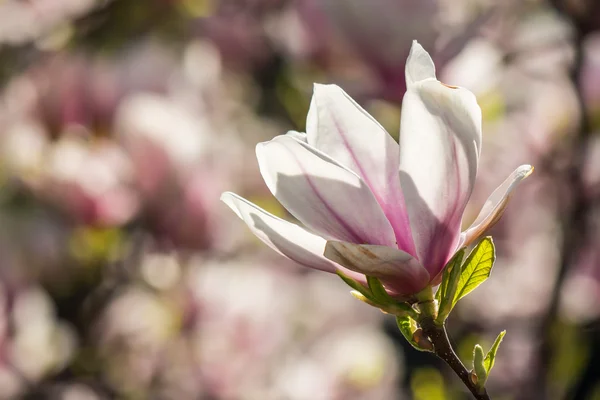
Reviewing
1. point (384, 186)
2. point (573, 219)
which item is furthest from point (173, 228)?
point (384, 186)

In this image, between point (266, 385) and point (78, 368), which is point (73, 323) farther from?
point (266, 385)

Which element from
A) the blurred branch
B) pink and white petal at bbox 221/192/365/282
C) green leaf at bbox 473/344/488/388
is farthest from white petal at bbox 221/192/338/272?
the blurred branch

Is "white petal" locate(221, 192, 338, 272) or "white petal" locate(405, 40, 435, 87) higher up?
"white petal" locate(405, 40, 435, 87)

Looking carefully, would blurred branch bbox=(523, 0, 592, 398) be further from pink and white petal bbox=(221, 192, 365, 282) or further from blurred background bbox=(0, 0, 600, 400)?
pink and white petal bbox=(221, 192, 365, 282)

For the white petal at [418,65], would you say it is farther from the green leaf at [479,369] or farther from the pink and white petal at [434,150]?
the green leaf at [479,369]

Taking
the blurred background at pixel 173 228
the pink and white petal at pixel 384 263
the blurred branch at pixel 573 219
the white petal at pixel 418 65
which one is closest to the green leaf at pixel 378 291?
the pink and white petal at pixel 384 263

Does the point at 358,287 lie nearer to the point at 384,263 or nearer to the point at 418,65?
the point at 384,263
